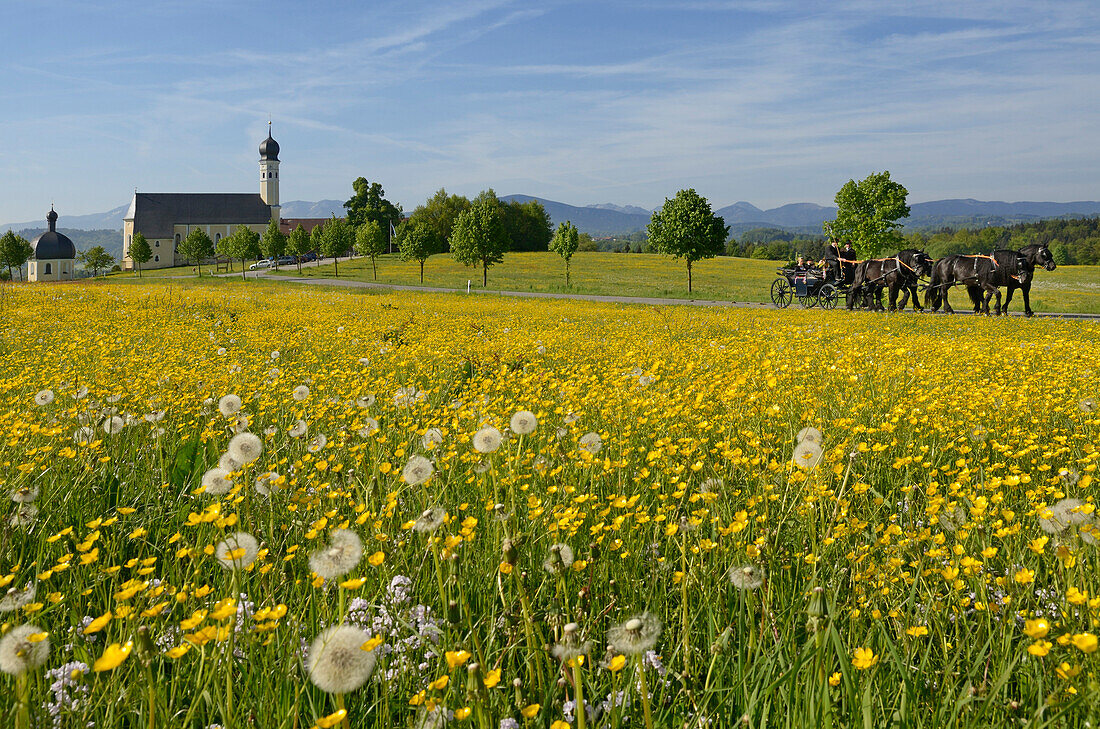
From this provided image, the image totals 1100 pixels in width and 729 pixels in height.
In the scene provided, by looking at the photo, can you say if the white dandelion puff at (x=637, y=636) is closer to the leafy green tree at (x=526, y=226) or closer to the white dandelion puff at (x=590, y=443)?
the white dandelion puff at (x=590, y=443)

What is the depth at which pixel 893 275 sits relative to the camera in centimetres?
2108

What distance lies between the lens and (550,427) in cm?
471

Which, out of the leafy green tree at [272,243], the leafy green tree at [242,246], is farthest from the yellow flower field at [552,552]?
the leafy green tree at [242,246]

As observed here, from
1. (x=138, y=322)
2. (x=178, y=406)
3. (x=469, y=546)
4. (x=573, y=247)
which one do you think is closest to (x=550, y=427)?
(x=469, y=546)

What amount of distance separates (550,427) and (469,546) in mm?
2117

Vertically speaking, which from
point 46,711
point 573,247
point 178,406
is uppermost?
point 573,247

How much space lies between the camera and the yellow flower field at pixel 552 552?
168cm

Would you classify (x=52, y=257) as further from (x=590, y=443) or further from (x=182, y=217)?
(x=590, y=443)

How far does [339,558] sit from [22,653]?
2.31 feet

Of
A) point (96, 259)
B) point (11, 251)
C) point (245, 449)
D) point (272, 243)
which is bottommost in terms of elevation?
point (245, 449)

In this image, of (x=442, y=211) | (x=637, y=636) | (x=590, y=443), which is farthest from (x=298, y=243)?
(x=637, y=636)

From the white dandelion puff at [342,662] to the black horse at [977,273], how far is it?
22.1 meters

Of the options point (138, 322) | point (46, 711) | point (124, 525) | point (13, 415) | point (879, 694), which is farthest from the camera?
point (138, 322)

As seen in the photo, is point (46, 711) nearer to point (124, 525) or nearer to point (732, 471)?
point (124, 525)
